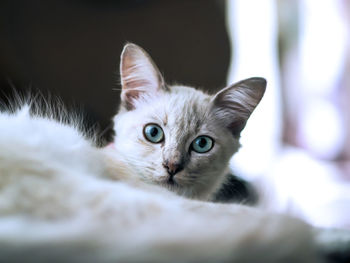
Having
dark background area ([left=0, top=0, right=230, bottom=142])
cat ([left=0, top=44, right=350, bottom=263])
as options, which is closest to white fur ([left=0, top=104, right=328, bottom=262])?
cat ([left=0, top=44, right=350, bottom=263])

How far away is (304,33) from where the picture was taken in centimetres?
333

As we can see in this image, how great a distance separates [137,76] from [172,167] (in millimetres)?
361

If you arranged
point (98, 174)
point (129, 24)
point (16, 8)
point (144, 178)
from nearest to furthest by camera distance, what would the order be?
point (98, 174) < point (144, 178) < point (16, 8) < point (129, 24)

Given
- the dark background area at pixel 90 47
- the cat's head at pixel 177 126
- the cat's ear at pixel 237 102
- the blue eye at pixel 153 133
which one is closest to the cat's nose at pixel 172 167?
the cat's head at pixel 177 126

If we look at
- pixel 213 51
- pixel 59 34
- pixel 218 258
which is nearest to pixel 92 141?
pixel 218 258

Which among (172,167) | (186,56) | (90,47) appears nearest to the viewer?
(172,167)

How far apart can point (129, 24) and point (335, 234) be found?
140cm

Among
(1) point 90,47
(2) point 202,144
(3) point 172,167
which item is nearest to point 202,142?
(2) point 202,144

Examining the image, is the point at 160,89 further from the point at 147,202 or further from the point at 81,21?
the point at 81,21

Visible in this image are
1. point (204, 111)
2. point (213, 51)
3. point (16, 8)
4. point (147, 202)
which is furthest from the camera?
point (213, 51)

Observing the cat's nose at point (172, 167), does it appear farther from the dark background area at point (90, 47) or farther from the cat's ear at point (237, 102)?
the dark background area at point (90, 47)

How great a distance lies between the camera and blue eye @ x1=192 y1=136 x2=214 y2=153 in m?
1.12

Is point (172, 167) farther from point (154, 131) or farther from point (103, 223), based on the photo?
point (103, 223)

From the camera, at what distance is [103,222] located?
655 mm
